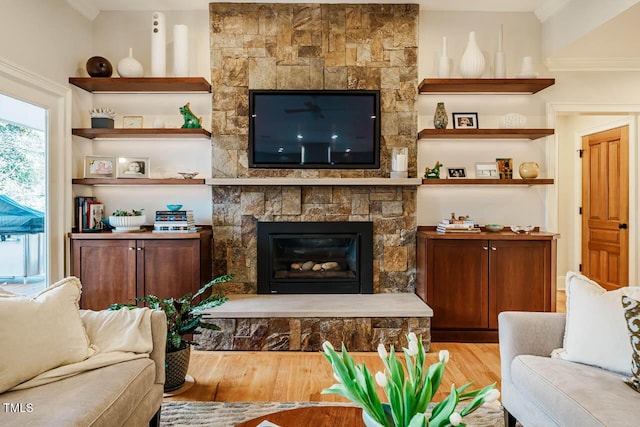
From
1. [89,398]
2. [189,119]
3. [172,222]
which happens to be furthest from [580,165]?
[89,398]

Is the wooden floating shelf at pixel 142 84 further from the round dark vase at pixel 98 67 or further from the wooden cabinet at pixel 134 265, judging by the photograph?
the wooden cabinet at pixel 134 265

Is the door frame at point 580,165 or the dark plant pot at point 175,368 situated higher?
the door frame at point 580,165

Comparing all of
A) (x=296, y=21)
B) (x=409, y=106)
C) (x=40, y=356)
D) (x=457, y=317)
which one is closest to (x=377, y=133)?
(x=409, y=106)

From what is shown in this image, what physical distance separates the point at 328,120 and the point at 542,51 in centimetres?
210

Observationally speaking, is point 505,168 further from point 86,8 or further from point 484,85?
point 86,8

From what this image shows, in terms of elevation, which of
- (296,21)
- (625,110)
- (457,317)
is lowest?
(457,317)

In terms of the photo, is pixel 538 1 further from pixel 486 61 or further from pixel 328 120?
pixel 328 120

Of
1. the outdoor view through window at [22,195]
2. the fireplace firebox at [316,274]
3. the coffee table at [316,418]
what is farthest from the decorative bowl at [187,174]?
the coffee table at [316,418]

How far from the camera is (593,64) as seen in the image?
155 inches

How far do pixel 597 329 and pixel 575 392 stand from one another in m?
0.37

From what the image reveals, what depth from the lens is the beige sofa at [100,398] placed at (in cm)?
143

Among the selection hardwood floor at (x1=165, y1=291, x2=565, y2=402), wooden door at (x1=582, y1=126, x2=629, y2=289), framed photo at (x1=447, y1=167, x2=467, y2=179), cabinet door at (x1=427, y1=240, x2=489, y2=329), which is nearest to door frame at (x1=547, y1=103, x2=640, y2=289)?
wooden door at (x1=582, y1=126, x2=629, y2=289)

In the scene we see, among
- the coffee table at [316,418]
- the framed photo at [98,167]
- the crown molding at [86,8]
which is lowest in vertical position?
the coffee table at [316,418]

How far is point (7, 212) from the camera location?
2967 millimetres
